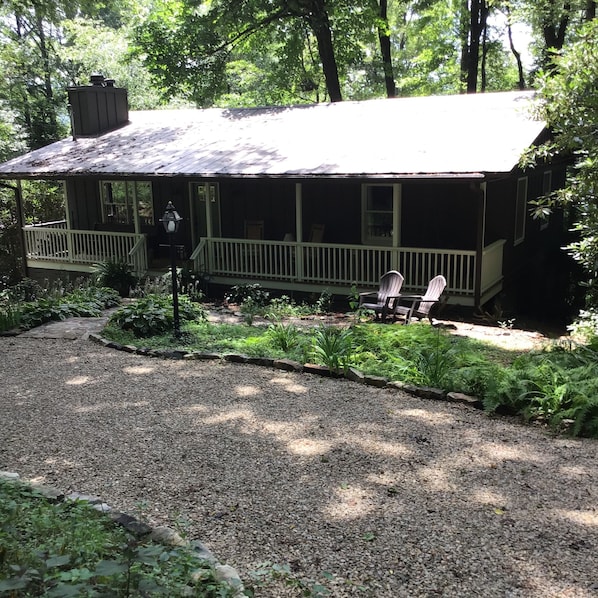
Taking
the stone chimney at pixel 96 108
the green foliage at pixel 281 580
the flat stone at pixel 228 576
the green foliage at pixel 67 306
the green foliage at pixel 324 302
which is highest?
the stone chimney at pixel 96 108

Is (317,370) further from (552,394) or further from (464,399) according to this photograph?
(552,394)

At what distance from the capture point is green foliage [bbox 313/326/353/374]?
24.9 feet

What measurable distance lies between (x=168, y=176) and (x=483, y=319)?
7.04 meters

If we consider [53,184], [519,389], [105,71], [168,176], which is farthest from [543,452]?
[105,71]

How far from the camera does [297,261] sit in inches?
523

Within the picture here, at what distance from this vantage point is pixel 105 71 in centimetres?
3053

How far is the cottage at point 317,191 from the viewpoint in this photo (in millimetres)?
11836

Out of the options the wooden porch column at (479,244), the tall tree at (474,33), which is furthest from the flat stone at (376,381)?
the tall tree at (474,33)

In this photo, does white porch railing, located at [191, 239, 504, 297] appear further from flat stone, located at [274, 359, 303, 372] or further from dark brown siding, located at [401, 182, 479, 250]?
flat stone, located at [274, 359, 303, 372]

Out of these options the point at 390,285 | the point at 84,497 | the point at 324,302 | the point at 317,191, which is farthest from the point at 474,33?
the point at 84,497

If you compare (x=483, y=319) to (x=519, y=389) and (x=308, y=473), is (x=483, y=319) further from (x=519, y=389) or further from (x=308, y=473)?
(x=308, y=473)

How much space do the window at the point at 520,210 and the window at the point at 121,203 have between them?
962 centimetres

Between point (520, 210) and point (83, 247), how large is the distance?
10.8m

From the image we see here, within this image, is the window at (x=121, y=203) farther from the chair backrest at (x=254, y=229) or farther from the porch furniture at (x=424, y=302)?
the porch furniture at (x=424, y=302)
